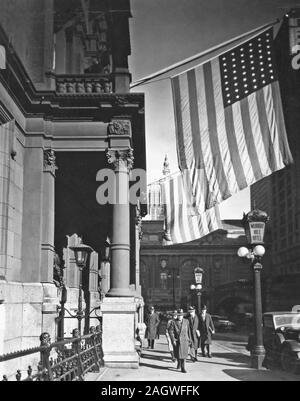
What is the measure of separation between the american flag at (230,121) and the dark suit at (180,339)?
3.90m

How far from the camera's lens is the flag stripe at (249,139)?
12980 millimetres

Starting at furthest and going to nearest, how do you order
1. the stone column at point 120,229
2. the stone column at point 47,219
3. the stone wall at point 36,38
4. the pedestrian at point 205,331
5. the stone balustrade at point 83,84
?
the pedestrian at point 205,331 → the stone balustrade at point 83,84 → the stone column at point 120,229 → the stone wall at point 36,38 → the stone column at point 47,219

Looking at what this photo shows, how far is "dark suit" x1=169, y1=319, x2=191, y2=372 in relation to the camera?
45.1 feet

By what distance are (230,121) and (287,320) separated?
7.15m

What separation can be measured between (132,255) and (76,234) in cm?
325

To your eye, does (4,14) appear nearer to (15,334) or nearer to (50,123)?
(50,123)

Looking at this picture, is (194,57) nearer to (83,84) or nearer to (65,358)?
(83,84)

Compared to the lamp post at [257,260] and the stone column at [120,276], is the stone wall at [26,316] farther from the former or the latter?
the lamp post at [257,260]

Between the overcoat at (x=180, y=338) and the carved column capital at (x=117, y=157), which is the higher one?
the carved column capital at (x=117, y=157)

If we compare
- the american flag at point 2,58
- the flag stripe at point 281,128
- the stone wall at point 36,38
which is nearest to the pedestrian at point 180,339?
the flag stripe at point 281,128

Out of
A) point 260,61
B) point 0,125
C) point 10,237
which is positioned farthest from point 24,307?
point 260,61

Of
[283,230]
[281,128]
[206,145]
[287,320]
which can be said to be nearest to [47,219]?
[206,145]

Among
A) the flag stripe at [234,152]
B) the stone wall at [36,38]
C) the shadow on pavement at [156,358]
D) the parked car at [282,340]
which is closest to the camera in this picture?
the flag stripe at [234,152]
